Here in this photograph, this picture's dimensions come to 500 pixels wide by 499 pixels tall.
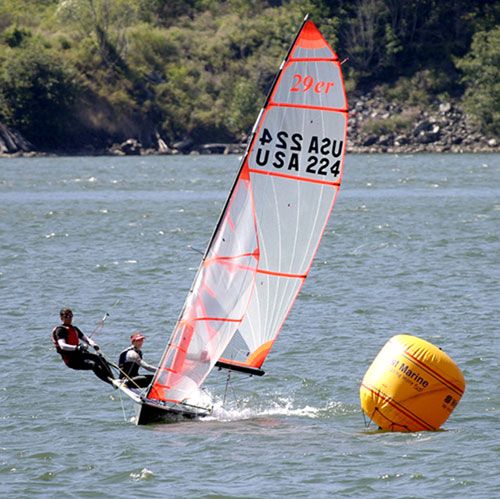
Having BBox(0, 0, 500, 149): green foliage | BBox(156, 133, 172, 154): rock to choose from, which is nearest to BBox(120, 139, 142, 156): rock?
BBox(0, 0, 500, 149): green foliage

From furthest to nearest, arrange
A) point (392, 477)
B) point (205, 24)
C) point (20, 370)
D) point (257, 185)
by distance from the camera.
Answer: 1. point (205, 24)
2. point (20, 370)
3. point (257, 185)
4. point (392, 477)

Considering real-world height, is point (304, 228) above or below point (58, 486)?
above

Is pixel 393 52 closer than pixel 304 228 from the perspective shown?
No

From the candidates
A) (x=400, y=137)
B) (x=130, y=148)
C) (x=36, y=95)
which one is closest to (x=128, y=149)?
(x=130, y=148)

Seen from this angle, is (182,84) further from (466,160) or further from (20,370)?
(20,370)

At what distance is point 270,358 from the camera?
2531 cm

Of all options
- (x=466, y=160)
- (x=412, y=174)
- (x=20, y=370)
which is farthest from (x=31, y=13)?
(x=20, y=370)

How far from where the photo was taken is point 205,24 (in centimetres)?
12062

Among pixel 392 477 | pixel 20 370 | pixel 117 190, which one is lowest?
pixel 117 190

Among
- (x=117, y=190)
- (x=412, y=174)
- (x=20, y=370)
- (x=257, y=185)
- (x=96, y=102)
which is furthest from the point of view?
(x=96, y=102)

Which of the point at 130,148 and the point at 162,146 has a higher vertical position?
the point at 130,148

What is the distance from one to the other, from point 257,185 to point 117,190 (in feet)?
161

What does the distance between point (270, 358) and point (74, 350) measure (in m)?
5.48

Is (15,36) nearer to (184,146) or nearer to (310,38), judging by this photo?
(184,146)
